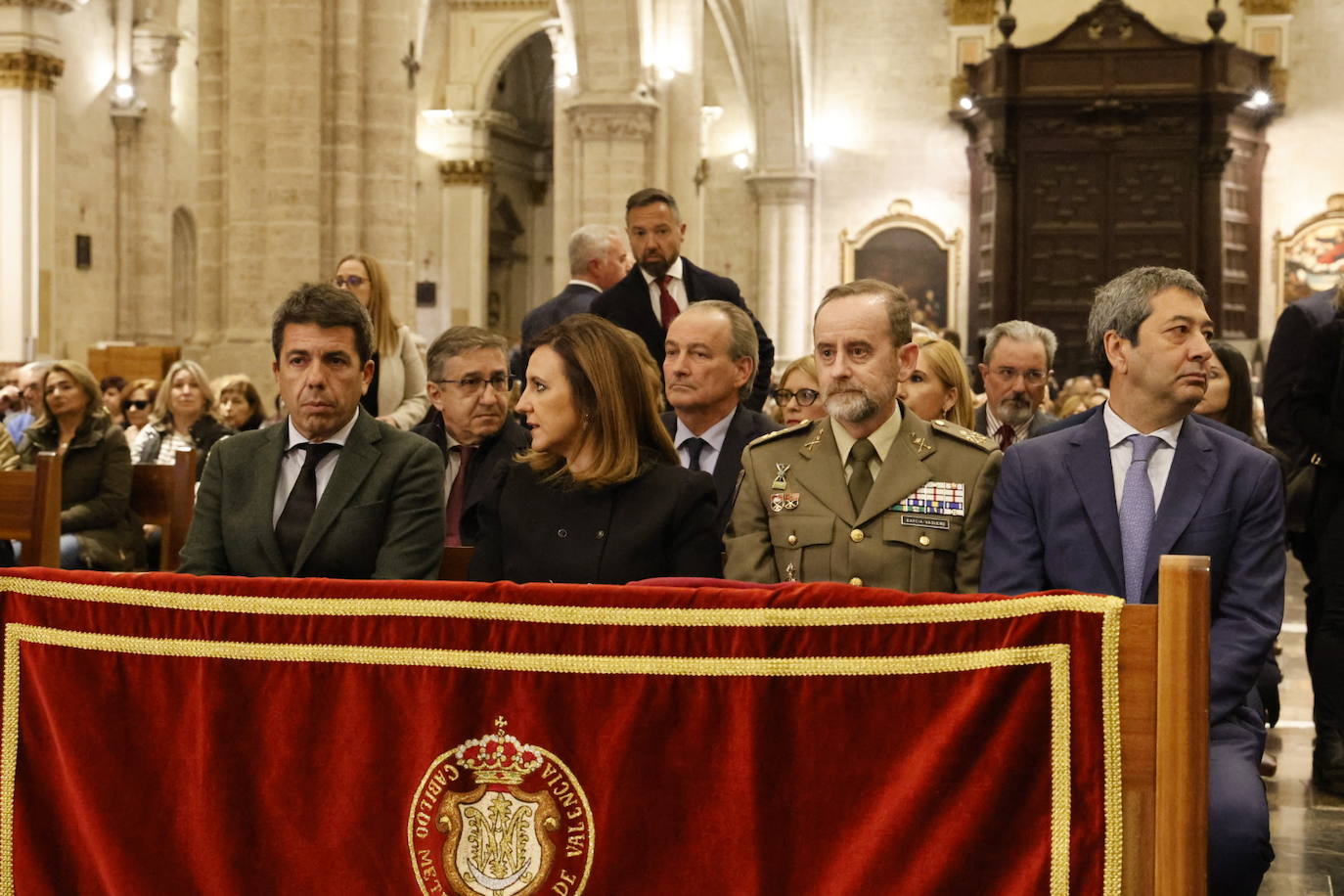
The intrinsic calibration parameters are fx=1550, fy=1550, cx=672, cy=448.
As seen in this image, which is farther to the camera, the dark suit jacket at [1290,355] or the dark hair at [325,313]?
the dark suit jacket at [1290,355]

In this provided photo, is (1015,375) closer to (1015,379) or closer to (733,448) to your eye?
(1015,379)

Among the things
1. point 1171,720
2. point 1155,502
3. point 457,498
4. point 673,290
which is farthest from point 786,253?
point 1171,720

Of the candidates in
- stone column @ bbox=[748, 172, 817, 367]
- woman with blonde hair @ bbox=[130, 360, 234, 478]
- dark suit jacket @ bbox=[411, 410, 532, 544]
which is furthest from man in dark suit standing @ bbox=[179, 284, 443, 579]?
stone column @ bbox=[748, 172, 817, 367]

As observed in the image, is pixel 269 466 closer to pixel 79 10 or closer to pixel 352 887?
pixel 352 887

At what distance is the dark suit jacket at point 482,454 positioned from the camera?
15.0 ft

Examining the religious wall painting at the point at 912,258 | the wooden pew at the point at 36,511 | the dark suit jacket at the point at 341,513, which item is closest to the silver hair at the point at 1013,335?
the dark suit jacket at the point at 341,513

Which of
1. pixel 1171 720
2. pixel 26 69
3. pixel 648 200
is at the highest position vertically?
pixel 26 69

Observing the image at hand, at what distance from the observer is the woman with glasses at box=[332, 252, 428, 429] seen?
5.88 m

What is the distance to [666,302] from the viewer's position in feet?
19.5

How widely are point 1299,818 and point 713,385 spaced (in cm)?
240

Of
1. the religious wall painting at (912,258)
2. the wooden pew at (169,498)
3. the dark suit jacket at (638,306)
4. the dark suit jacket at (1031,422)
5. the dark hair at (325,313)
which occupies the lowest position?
the wooden pew at (169,498)

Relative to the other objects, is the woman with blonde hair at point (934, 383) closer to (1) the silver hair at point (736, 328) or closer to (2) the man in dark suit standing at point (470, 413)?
(1) the silver hair at point (736, 328)

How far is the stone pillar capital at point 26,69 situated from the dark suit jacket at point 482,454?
43.8 ft

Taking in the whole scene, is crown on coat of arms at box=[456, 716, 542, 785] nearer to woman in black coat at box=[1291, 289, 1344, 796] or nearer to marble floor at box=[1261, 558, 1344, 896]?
marble floor at box=[1261, 558, 1344, 896]
